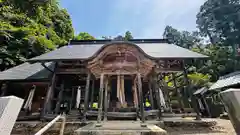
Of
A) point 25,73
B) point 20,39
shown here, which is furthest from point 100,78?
point 20,39

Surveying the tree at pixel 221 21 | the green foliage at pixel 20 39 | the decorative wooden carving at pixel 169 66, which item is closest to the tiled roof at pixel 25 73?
the green foliage at pixel 20 39

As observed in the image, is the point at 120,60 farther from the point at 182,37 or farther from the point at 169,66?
the point at 182,37

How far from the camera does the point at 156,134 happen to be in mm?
4164

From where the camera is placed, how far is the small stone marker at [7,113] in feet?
3.96

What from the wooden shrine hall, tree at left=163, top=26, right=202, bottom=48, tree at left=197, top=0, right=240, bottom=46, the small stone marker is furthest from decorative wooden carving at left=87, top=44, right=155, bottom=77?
tree at left=163, top=26, right=202, bottom=48

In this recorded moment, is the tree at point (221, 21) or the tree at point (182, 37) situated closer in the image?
the tree at point (221, 21)

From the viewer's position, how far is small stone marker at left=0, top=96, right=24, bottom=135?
3.96 feet

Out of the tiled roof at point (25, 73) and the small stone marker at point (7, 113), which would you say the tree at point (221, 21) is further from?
the small stone marker at point (7, 113)

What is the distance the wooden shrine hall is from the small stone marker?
14.8 ft

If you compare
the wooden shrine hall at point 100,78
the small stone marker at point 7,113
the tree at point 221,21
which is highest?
the tree at point 221,21

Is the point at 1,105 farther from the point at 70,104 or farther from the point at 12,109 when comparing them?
the point at 70,104

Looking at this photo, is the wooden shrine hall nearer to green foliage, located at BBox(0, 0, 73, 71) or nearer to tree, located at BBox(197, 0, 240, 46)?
green foliage, located at BBox(0, 0, 73, 71)

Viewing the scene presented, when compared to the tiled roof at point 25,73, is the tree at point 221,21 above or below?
above

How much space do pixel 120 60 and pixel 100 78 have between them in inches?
47.6
